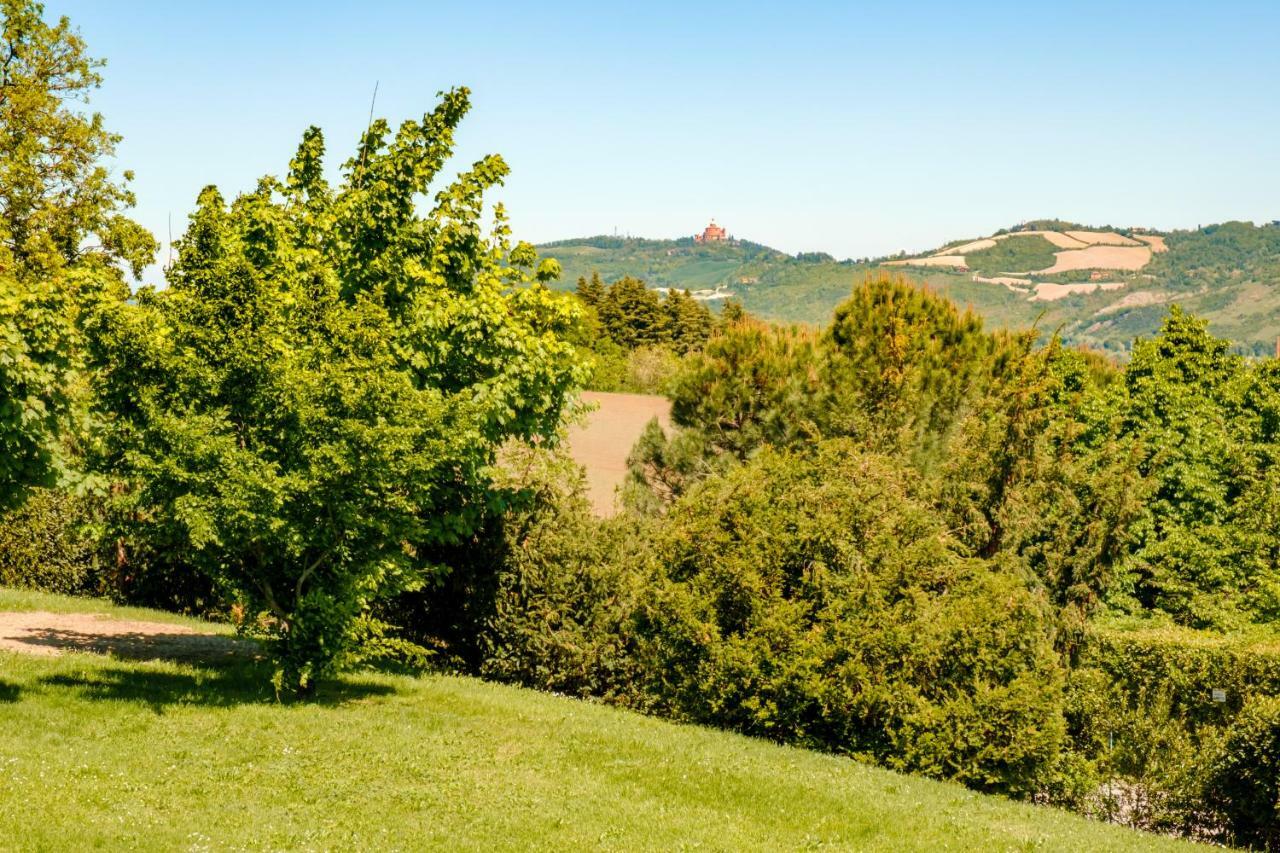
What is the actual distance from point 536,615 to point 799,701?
4.80 m

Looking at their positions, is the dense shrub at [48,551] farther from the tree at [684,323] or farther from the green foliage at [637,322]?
the tree at [684,323]

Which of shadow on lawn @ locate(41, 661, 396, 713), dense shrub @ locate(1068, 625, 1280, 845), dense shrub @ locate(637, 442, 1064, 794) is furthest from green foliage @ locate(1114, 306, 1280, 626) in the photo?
shadow on lawn @ locate(41, 661, 396, 713)

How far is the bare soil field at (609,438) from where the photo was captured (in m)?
37.3

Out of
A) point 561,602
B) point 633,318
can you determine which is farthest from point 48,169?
point 633,318

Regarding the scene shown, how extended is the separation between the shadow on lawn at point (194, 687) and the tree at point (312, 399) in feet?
1.89

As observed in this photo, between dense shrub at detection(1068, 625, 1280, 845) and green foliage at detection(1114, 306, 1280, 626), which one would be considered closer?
dense shrub at detection(1068, 625, 1280, 845)

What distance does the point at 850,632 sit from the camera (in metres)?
14.3

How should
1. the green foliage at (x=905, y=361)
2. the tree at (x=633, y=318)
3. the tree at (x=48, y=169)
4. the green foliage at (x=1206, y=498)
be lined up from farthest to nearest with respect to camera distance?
1. the tree at (x=633, y=318)
2. the tree at (x=48, y=169)
3. the green foliage at (x=1206, y=498)
4. the green foliage at (x=905, y=361)

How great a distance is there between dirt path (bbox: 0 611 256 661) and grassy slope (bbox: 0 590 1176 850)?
1639 mm

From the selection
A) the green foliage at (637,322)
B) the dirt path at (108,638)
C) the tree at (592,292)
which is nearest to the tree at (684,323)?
the green foliage at (637,322)

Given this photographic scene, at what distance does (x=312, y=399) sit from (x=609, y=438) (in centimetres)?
3150

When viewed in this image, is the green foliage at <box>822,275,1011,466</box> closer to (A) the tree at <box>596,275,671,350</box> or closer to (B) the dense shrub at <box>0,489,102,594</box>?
(B) the dense shrub at <box>0,489,102,594</box>

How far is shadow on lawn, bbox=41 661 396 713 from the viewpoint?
42.7 ft

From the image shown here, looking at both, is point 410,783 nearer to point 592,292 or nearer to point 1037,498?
point 1037,498
